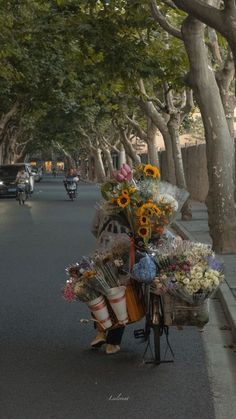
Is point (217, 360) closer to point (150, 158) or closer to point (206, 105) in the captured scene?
point (206, 105)

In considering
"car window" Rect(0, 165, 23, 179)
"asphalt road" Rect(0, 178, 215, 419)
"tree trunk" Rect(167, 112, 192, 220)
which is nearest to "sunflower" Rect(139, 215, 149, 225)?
"asphalt road" Rect(0, 178, 215, 419)

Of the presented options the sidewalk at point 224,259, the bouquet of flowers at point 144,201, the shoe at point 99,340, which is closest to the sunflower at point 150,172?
the bouquet of flowers at point 144,201

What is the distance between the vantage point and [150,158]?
3350cm

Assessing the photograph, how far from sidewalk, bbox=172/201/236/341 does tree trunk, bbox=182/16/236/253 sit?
860 mm

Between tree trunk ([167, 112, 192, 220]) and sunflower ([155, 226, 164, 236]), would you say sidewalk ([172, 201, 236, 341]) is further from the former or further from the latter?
sunflower ([155, 226, 164, 236])

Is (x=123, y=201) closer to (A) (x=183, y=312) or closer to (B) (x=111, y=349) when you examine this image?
(A) (x=183, y=312)

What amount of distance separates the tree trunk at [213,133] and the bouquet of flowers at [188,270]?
6852mm

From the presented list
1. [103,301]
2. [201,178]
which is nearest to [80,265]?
[103,301]

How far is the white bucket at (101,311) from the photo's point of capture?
6012 millimetres

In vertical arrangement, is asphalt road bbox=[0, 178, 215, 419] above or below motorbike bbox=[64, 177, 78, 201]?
above

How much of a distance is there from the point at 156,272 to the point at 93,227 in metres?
1.07

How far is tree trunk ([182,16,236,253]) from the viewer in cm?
1270

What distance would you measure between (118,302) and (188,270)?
0.70m

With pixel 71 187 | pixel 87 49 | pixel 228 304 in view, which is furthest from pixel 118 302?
pixel 71 187
